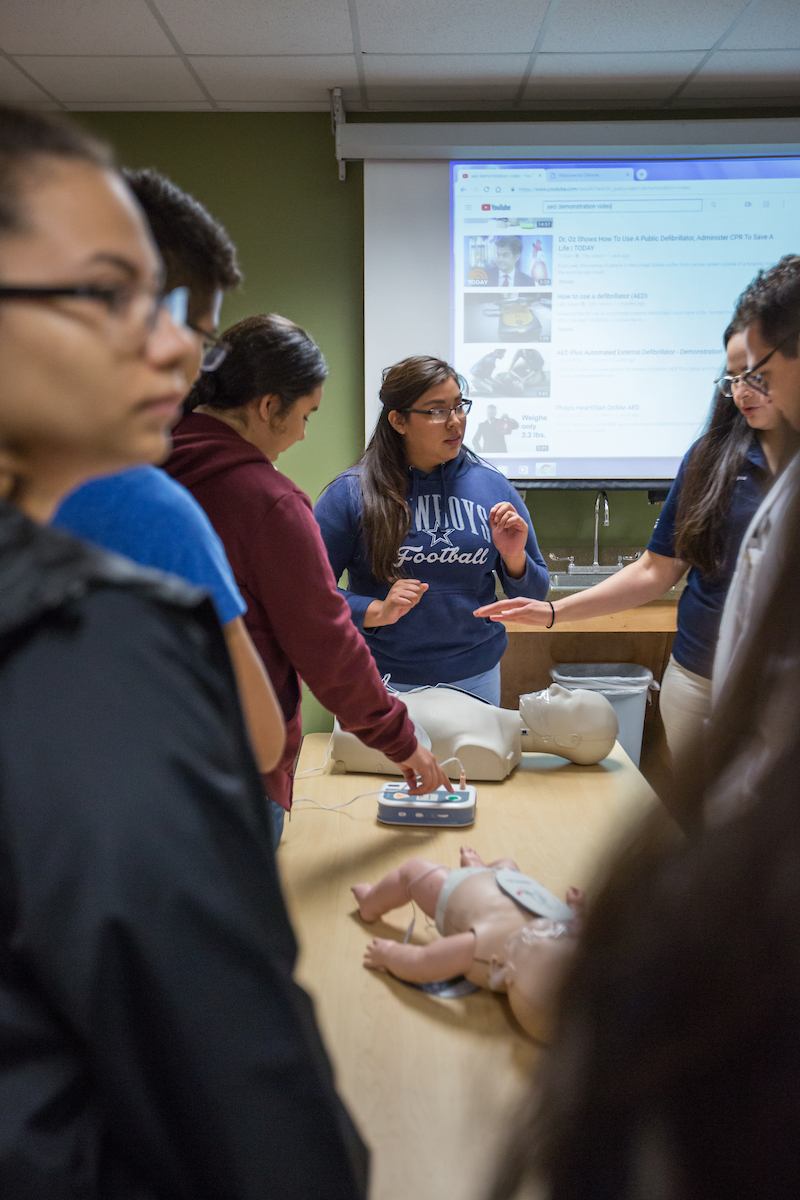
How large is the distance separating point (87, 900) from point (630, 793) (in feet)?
4.62

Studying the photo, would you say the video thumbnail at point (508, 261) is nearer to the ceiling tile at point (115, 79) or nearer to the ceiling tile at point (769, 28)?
the ceiling tile at point (769, 28)

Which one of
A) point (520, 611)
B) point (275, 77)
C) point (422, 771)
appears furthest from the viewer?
point (275, 77)

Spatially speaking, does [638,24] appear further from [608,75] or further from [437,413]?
[437,413]

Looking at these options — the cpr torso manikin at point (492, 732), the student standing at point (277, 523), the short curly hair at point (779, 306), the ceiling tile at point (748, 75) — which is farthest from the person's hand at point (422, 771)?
the ceiling tile at point (748, 75)

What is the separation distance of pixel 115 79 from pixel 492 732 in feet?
9.05

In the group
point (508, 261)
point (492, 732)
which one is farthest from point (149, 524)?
point (508, 261)

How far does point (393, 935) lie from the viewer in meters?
1.09

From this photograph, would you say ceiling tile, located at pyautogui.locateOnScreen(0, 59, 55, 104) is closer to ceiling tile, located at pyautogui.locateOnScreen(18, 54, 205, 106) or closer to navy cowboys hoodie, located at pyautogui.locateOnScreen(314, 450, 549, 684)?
ceiling tile, located at pyautogui.locateOnScreen(18, 54, 205, 106)

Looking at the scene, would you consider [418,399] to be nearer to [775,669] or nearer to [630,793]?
[630,793]

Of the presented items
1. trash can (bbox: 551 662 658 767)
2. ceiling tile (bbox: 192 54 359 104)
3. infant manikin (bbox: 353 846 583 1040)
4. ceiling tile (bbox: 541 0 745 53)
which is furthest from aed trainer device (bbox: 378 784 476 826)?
ceiling tile (bbox: 192 54 359 104)

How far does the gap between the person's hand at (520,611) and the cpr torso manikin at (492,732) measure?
8.5 inches

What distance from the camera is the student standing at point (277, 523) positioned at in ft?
3.22

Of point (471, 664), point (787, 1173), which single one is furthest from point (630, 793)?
point (787, 1173)

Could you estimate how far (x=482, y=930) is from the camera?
976 millimetres
